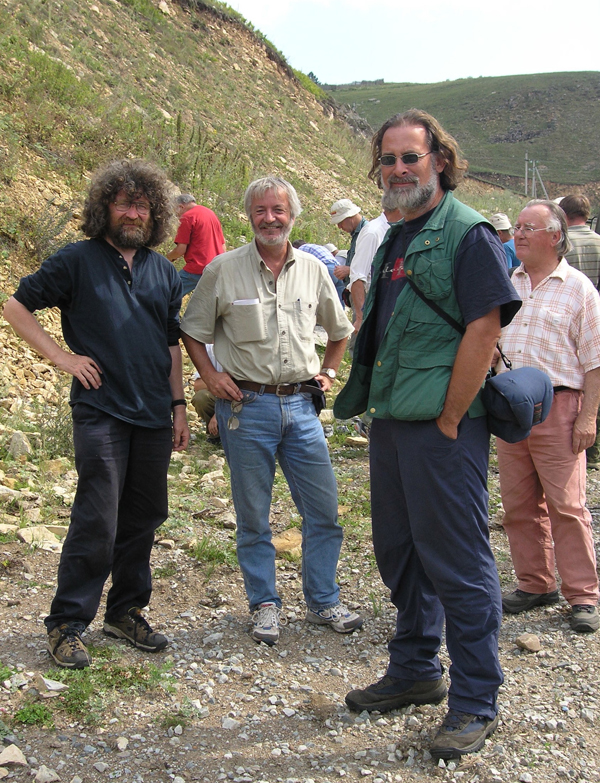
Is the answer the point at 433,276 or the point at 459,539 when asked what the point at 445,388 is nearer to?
the point at 433,276

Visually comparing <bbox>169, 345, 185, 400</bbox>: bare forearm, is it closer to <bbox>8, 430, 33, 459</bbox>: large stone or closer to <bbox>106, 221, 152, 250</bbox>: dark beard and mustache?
<bbox>106, 221, 152, 250</bbox>: dark beard and mustache

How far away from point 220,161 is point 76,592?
13622 millimetres

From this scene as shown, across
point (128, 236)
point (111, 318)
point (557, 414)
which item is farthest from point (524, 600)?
point (128, 236)

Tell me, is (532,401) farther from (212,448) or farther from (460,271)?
(212,448)

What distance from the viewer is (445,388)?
2.69m

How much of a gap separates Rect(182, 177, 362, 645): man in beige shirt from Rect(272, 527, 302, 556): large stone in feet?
3.28

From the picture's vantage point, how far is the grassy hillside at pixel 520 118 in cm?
6312

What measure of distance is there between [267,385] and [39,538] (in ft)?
6.56

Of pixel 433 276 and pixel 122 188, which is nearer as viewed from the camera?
pixel 433 276

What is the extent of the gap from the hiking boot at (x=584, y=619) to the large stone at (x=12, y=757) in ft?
8.96

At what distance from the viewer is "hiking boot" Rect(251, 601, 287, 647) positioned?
3713mm

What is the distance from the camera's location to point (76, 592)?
10.9 ft

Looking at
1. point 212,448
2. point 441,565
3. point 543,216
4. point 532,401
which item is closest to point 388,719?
point 441,565

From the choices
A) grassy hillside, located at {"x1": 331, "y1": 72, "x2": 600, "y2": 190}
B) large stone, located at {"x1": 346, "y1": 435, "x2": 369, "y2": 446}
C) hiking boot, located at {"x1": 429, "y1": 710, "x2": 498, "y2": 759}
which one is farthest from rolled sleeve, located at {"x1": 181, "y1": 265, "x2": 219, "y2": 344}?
grassy hillside, located at {"x1": 331, "y1": 72, "x2": 600, "y2": 190}
